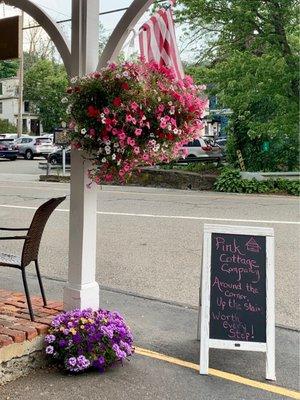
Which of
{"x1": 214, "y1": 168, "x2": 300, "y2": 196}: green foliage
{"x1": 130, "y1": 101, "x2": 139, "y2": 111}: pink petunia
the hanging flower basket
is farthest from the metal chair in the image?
{"x1": 214, "y1": 168, "x2": 300, "y2": 196}: green foliage

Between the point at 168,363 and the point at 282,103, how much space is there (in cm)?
1212

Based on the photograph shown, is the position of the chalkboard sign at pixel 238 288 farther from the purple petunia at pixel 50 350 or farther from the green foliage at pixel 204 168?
the green foliage at pixel 204 168

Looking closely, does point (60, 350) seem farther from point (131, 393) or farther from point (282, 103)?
point (282, 103)

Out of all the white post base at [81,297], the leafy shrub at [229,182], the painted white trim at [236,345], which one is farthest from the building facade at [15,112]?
the painted white trim at [236,345]

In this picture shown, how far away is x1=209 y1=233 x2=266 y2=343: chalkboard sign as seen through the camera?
12.4 ft

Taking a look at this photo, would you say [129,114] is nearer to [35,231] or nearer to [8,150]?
[35,231]

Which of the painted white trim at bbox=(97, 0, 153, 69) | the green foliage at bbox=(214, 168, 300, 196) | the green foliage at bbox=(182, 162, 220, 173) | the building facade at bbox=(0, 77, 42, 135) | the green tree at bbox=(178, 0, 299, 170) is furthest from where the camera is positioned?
the building facade at bbox=(0, 77, 42, 135)

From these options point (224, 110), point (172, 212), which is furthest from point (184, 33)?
point (172, 212)

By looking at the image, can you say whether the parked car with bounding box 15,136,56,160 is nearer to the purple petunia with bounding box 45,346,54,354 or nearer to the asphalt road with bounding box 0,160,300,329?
the asphalt road with bounding box 0,160,300,329

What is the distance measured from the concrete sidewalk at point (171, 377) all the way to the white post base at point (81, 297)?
1.76ft

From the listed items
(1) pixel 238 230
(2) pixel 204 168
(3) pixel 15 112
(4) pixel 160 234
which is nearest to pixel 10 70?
(3) pixel 15 112

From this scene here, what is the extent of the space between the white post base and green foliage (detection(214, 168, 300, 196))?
12.2 meters

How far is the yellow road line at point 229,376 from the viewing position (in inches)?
138

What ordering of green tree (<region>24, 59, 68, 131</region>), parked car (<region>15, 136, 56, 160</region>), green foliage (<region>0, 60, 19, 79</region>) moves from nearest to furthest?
parked car (<region>15, 136, 56, 160</region>), green tree (<region>24, 59, 68, 131</region>), green foliage (<region>0, 60, 19, 79</region>)
